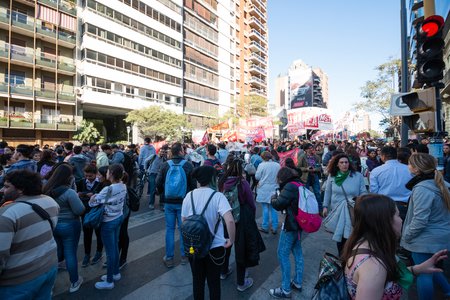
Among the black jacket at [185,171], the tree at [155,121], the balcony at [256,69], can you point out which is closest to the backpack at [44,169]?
the black jacket at [185,171]

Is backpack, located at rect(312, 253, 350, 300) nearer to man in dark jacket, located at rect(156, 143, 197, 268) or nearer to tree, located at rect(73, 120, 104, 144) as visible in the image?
man in dark jacket, located at rect(156, 143, 197, 268)

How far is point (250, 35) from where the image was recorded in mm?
60031

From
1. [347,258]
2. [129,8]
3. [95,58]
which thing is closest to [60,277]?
[347,258]

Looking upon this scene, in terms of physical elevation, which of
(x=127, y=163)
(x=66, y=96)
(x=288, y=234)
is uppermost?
(x=66, y=96)

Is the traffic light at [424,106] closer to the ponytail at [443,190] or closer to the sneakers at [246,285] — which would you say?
the ponytail at [443,190]

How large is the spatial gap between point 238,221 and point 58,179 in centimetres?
238

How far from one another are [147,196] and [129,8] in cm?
2954

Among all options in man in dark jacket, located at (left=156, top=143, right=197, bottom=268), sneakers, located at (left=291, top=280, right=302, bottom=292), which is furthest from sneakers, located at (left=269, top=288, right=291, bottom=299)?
man in dark jacket, located at (left=156, top=143, right=197, bottom=268)

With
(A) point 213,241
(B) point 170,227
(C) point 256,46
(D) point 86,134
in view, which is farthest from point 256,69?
(A) point 213,241

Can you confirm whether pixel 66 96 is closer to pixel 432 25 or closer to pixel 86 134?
pixel 86 134

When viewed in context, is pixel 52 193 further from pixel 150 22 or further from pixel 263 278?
pixel 150 22

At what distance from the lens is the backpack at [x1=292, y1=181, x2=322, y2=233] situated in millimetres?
3254

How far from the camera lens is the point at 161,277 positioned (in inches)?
152

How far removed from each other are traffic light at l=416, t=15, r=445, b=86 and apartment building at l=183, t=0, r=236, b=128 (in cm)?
3742
